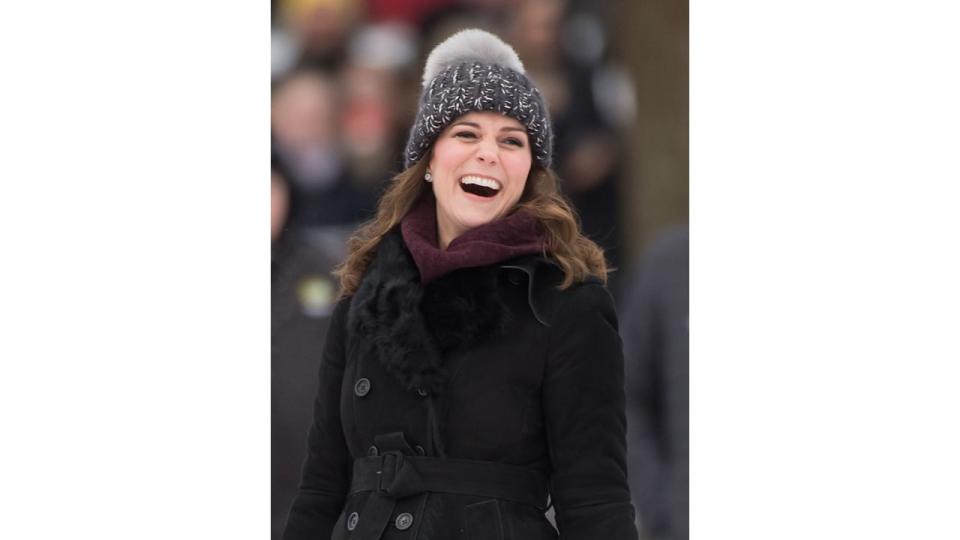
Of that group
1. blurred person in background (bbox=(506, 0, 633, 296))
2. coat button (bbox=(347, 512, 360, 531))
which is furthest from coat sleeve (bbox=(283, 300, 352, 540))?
blurred person in background (bbox=(506, 0, 633, 296))

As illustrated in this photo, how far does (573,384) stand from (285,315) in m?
1.05

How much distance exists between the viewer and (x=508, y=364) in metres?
2.45

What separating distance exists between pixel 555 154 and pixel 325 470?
3.41 ft

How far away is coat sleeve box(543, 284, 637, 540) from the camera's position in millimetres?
2344

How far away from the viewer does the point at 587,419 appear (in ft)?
7.85

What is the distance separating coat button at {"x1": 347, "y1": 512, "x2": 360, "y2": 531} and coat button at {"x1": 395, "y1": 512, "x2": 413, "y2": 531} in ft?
0.38

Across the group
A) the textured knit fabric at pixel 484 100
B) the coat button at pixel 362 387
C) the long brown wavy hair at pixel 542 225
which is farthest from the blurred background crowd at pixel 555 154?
the coat button at pixel 362 387

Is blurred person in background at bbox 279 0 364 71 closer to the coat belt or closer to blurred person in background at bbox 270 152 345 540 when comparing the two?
blurred person in background at bbox 270 152 345 540

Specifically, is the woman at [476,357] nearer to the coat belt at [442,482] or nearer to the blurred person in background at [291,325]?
the coat belt at [442,482]

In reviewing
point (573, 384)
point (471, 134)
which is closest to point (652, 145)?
point (471, 134)

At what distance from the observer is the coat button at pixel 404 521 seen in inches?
95.0

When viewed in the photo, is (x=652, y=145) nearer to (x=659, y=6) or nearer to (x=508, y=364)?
(x=659, y=6)

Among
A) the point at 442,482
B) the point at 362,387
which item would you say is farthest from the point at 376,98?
the point at 442,482

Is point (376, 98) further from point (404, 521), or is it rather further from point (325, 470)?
point (404, 521)
